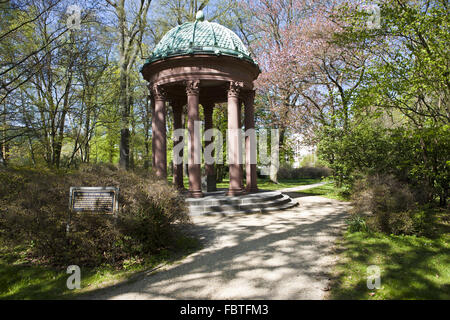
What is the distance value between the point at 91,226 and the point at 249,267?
10.4 feet

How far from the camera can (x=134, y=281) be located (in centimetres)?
449

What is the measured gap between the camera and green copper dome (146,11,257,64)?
36.2ft

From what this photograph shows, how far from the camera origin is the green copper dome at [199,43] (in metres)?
11.0

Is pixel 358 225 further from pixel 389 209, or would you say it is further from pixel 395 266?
pixel 395 266

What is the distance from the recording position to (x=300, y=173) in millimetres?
36562

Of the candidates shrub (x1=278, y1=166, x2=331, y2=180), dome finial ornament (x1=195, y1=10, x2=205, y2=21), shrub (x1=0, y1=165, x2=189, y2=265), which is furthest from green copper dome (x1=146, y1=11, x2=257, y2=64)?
shrub (x1=278, y1=166, x2=331, y2=180)

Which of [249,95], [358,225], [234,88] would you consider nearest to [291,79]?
[249,95]

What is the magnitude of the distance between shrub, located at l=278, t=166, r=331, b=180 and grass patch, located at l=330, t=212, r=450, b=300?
2890 centimetres

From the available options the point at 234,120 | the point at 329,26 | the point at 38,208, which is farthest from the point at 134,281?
the point at 329,26
